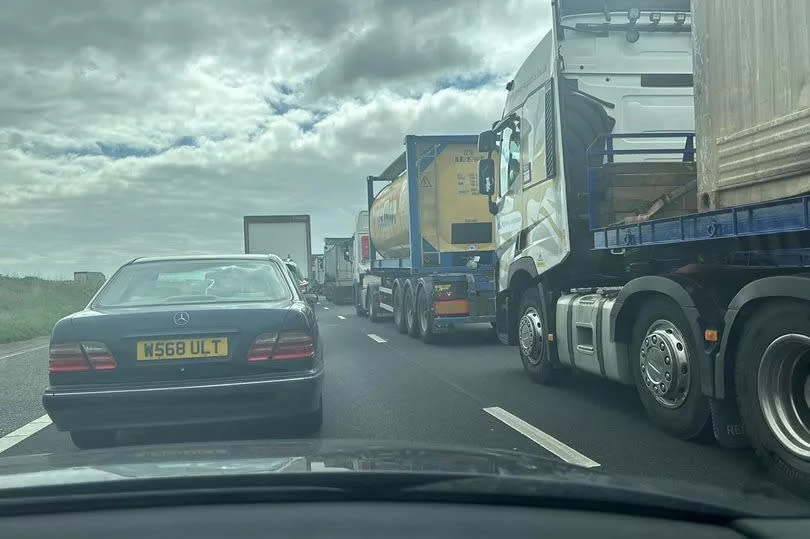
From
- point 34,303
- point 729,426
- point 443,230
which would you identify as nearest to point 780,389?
point 729,426

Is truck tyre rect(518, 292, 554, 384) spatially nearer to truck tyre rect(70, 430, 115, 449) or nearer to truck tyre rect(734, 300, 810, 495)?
truck tyre rect(734, 300, 810, 495)

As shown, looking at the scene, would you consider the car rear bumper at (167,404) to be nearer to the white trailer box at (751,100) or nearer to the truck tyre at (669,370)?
the truck tyre at (669,370)

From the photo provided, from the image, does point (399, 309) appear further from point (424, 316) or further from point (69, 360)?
point (69, 360)

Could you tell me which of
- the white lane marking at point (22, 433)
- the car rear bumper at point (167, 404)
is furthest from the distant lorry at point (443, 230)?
the car rear bumper at point (167, 404)

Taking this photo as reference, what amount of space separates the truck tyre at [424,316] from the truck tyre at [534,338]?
14.1 ft

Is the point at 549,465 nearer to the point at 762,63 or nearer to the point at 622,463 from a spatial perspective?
the point at 622,463

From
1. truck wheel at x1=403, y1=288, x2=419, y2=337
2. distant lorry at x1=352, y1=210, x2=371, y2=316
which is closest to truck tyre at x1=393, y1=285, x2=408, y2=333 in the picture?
truck wheel at x1=403, y1=288, x2=419, y2=337

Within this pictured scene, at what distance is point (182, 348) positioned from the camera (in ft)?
15.9

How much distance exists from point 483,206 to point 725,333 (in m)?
9.20

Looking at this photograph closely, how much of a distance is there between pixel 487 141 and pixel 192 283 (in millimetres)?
4437

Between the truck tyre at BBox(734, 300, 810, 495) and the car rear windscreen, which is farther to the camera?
the car rear windscreen

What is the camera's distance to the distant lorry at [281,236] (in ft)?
98.2

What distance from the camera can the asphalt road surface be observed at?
4770mm

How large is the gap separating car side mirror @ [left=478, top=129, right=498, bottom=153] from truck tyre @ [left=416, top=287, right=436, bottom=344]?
4135mm
